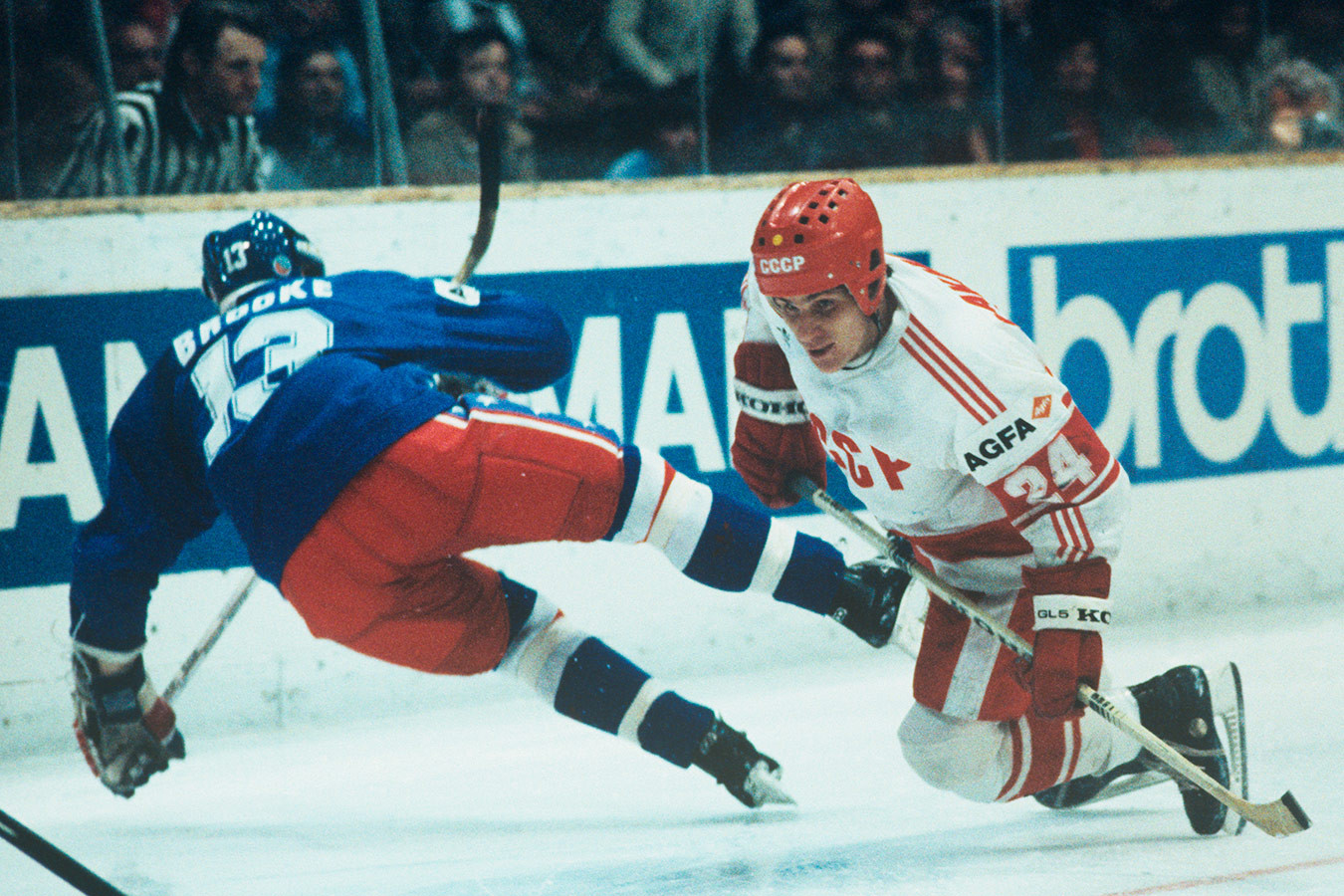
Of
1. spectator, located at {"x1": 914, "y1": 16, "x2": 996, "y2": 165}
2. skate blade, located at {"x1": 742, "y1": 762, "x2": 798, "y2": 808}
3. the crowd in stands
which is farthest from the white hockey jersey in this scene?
spectator, located at {"x1": 914, "y1": 16, "x2": 996, "y2": 165}

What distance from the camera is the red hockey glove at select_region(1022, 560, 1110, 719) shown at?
1.87m

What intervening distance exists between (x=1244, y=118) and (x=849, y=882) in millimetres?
3000

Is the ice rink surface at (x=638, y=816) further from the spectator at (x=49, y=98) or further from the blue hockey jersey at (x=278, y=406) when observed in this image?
the spectator at (x=49, y=98)

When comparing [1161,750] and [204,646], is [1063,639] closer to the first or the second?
[1161,750]

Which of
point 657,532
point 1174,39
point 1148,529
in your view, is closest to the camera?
point 657,532

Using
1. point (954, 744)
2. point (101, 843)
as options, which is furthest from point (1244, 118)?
point (101, 843)

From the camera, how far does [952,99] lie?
3797 millimetres

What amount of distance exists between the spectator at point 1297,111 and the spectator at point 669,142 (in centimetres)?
172

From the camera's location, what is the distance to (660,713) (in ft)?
7.47

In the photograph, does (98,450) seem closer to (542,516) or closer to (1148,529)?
(542,516)

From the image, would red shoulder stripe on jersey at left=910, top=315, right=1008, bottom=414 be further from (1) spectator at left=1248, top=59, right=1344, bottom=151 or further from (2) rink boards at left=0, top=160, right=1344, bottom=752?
(1) spectator at left=1248, top=59, right=1344, bottom=151

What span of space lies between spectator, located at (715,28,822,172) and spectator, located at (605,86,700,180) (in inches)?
3.2

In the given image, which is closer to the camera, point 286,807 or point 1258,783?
point 1258,783

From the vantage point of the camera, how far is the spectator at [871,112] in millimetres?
3680
